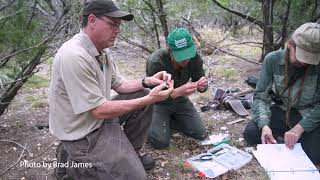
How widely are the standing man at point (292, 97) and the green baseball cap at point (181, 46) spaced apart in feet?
2.12

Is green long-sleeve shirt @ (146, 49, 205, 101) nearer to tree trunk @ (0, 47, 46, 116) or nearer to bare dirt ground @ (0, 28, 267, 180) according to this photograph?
bare dirt ground @ (0, 28, 267, 180)

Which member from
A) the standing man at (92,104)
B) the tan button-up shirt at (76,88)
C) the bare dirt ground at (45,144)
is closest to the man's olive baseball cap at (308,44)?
the bare dirt ground at (45,144)

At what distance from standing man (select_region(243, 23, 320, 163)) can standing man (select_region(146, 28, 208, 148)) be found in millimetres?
517

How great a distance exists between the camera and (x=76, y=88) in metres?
2.45

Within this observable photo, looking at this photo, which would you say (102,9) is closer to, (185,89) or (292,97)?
(185,89)

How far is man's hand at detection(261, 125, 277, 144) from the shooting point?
319cm

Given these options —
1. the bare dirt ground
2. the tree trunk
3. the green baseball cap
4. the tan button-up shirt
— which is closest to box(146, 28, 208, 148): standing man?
the green baseball cap

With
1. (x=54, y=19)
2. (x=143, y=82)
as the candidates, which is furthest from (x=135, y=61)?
(x=143, y=82)

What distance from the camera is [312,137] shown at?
3.22 m

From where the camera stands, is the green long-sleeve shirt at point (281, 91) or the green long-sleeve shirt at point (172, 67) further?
the green long-sleeve shirt at point (172, 67)

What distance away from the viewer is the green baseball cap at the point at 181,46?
3.23 m

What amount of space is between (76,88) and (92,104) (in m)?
0.14

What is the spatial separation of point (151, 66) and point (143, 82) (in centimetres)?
43

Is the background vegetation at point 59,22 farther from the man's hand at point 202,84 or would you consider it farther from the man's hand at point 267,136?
the man's hand at point 267,136
